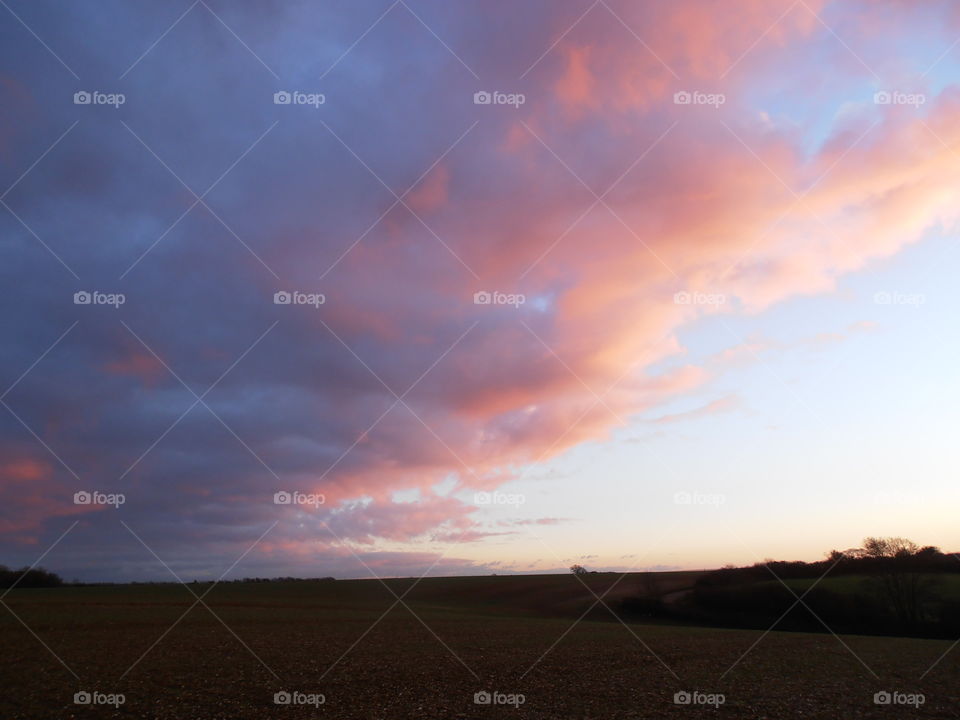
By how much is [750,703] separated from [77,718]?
79.7ft

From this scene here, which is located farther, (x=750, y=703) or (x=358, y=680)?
(x=358, y=680)

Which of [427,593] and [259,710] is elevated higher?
[259,710]

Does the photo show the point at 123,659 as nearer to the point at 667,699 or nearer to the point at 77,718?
the point at 77,718

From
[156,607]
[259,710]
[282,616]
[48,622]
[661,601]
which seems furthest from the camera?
[661,601]

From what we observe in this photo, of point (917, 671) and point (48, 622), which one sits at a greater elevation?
point (48, 622)

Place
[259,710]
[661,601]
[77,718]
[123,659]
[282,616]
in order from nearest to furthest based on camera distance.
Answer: [77,718] < [259,710] < [123,659] < [282,616] < [661,601]

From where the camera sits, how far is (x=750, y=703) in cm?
2406

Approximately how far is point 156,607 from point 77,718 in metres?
49.2

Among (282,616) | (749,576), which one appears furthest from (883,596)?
(282,616)

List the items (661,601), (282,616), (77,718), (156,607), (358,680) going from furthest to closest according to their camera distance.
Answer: (661,601), (156,607), (282,616), (358,680), (77,718)

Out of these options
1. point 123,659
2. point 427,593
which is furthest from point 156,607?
point 427,593

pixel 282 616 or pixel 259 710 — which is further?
pixel 282 616

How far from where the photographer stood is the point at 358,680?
1058 inches

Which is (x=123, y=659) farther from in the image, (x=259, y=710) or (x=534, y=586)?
(x=534, y=586)
